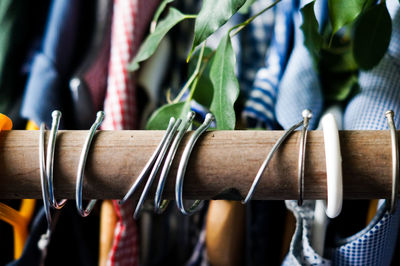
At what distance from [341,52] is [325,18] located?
0.17ft

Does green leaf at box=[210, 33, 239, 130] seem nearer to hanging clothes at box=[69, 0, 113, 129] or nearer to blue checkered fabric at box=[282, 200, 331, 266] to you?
blue checkered fabric at box=[282, 200, 331, 266]

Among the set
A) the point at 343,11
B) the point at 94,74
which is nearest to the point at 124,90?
the point at 94,74

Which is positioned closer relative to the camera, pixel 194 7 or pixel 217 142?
pixel 217 142

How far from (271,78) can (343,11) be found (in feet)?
0.62

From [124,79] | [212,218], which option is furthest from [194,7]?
[212,218]

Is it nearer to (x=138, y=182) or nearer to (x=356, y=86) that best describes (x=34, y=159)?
(x=138, y=182)

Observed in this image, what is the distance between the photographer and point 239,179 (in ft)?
0.70

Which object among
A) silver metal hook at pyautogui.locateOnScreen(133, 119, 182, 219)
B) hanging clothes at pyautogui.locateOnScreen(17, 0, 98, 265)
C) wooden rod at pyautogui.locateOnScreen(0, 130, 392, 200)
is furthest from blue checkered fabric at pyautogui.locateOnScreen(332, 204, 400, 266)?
Result: hanging clothes at pyautogui.locateOnScreen(17, 0, 98, 265)

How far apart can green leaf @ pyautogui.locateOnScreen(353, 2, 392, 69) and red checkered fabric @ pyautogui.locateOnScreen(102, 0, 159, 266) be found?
26 centimetres

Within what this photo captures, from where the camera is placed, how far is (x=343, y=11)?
25cm

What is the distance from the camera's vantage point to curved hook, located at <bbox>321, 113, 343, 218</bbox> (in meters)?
0.20

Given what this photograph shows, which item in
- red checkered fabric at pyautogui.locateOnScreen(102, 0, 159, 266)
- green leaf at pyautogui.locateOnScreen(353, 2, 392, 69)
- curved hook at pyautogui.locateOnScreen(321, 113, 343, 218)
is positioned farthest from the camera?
red checkered fabric at pyautogui.locateOnScreen(102, 0, 159, 266)

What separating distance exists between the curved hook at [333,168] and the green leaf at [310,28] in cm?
12

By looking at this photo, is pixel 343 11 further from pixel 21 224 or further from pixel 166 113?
pixel 21 224
